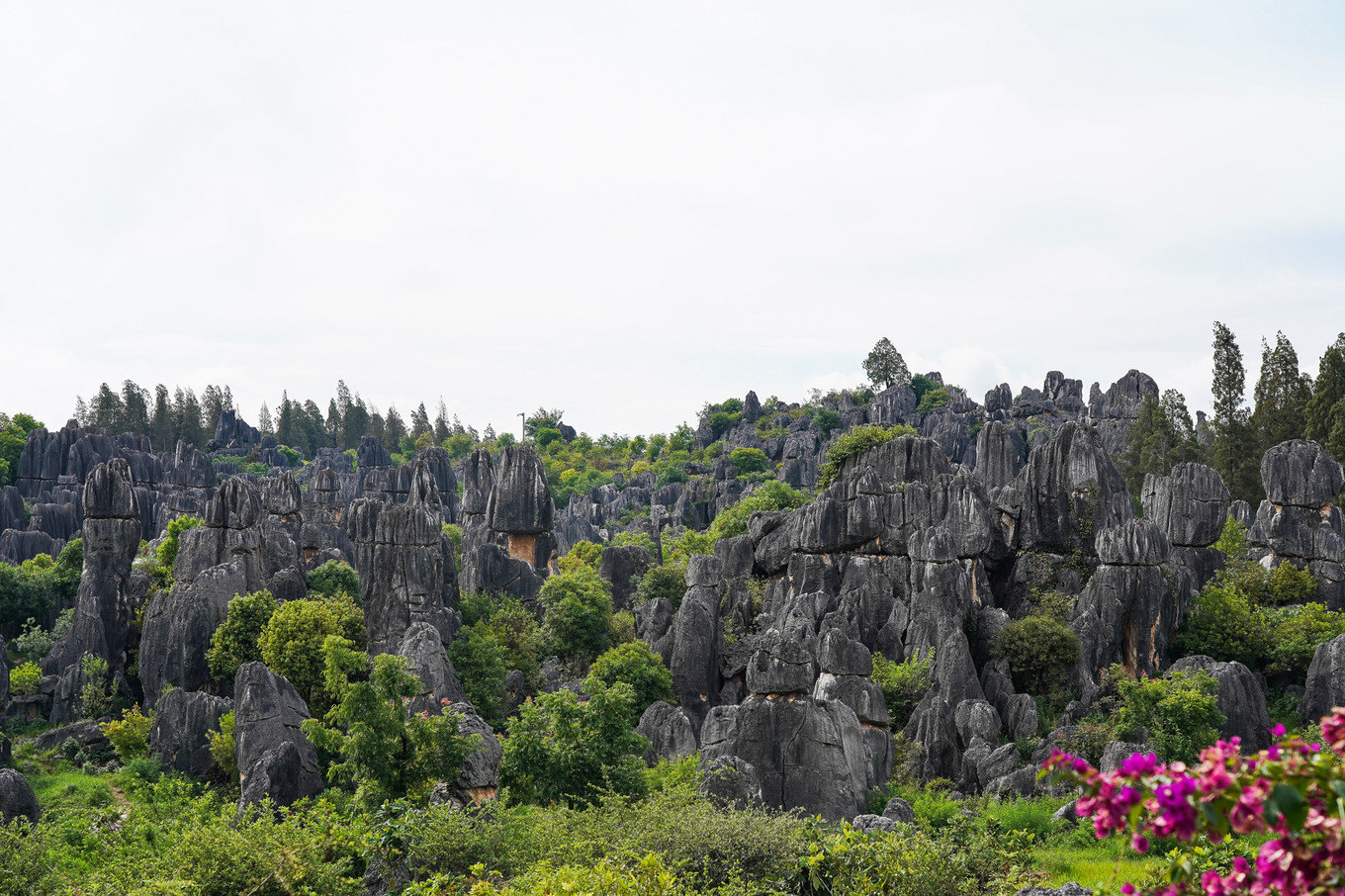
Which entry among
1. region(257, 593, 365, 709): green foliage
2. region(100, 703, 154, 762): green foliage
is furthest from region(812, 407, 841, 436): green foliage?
region(100, 703, 154, 762): green foliage

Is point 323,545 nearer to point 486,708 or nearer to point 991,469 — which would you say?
point 486,708

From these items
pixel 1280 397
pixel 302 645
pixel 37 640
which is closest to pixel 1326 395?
pixel 1280 397

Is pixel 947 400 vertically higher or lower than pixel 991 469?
higher

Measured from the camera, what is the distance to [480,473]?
222ft

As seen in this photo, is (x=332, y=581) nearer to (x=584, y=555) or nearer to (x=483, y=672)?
(x=483, y=672)

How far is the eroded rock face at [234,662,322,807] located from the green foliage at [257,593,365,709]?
12.7 feet

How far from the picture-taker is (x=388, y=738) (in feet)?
53.8

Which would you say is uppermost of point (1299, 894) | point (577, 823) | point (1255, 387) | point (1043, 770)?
point (1255, 387)

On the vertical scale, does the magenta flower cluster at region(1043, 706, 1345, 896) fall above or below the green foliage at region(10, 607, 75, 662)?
above

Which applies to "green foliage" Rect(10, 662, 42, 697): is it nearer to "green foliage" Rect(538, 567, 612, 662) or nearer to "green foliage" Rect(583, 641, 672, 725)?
"green foliage" Rect(538, 567, 612, 662)

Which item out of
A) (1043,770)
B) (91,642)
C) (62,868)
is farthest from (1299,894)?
(91,642)

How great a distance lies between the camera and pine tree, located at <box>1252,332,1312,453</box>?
47.7m

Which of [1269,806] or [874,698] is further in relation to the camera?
[874,698]

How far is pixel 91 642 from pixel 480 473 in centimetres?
3357
